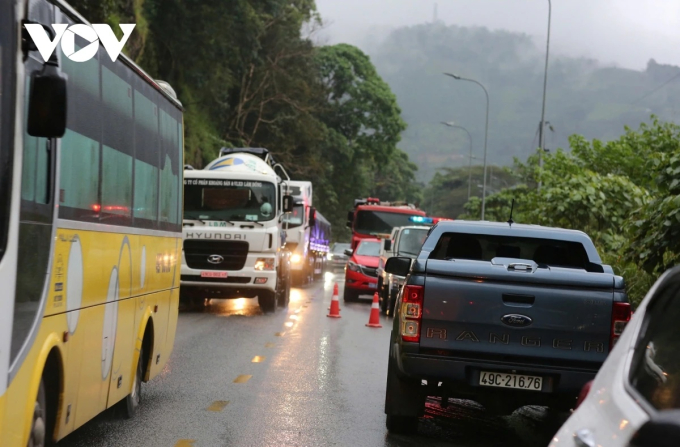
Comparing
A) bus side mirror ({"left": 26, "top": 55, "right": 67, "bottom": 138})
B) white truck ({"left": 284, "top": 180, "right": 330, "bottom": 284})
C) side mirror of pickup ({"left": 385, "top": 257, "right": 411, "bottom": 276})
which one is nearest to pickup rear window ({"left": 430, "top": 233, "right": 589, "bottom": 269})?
side mirror of pickup ({"left": 385, "top": 257, "right": 411, "bottom": 276})

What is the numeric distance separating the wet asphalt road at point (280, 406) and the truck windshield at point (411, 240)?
7.03 meters

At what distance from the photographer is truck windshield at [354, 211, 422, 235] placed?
39.8 metres

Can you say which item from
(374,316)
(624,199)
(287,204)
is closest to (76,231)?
(374,316)

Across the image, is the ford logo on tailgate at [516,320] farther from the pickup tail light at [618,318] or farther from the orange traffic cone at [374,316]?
the orange traffic cone at [374,316]

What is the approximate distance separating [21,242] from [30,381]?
0.74 metres

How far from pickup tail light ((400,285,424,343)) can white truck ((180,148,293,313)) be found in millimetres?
12843

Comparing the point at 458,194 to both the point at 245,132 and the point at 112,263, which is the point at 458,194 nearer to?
the point at 245,132

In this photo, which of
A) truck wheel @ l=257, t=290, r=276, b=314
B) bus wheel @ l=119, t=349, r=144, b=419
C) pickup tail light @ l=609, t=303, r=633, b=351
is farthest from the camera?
truck wheel @ l=257, t=290, r=276, b=314

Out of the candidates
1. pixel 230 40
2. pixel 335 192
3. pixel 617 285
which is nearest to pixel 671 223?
pixel 617 285

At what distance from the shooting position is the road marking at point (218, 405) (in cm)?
953

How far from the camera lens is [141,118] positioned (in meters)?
8.84

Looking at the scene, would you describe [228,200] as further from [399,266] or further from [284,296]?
[399,266]

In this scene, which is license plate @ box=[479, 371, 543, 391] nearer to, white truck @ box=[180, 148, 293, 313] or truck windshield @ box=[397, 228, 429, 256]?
white truck @ box=[180, 148, 293, 313]

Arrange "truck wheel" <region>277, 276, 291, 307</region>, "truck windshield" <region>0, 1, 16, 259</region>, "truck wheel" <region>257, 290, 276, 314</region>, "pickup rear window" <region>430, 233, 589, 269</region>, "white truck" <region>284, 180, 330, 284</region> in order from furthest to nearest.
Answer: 1. "white truck" <region>284, 180, 330, 284</region>
2. "truck wheel" <region>277, 276, 291, 307</region>
3. "truck wheel" <region>257, 290, 276, 314</region>
4. "pickup rear window" <region>430, 233, 589, 269</region>
5. "truck windshield" <region>0, 1, 16, 259</region>
